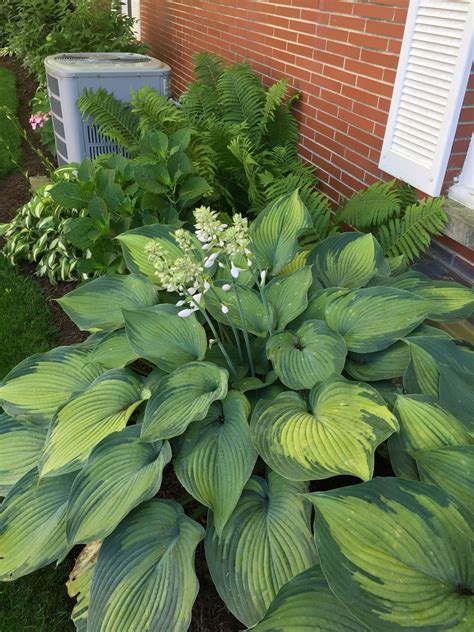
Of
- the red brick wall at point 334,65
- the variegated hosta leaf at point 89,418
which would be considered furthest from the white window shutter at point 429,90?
the variegated hosta leaf at point 89,418

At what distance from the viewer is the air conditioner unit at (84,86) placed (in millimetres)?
4336

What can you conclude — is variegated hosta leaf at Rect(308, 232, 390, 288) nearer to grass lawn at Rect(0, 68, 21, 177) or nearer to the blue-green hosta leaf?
the blue-green hosta leaf

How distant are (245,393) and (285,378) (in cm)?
24

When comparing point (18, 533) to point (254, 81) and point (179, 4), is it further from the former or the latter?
point (179, 4)

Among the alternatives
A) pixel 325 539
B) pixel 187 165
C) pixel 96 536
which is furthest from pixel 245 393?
pixel 187 165

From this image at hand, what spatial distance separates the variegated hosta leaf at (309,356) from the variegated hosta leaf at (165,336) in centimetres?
27

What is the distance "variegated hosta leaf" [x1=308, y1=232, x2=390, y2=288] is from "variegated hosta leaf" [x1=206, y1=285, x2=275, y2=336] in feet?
1.17

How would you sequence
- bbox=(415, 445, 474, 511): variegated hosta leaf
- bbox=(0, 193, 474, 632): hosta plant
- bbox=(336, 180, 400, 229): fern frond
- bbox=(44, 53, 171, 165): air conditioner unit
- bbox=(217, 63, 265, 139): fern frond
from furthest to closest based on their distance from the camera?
bbox=(44, 53, 171, 165): air conditioner unit, bbox=(217, 63, 265, 139): fern frond, bbox=(336, 180, 400, 229): fern frond, bbox=(415, 445, 474, 511): variegated hosta leaf, bbox=(0, 193, 474, 632): hosta plant

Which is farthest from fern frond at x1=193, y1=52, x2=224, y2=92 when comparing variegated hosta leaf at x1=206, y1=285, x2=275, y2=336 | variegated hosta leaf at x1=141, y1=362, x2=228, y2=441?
variegated hosta leaf at x1=141, y1=362, x2=228, y2=441

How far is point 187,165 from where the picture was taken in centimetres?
284

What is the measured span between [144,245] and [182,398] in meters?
0.88

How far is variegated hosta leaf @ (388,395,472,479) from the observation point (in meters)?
1.51

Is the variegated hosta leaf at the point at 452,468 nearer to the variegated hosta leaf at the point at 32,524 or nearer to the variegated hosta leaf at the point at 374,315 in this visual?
the variegated hosta leaf at the point at 374,315

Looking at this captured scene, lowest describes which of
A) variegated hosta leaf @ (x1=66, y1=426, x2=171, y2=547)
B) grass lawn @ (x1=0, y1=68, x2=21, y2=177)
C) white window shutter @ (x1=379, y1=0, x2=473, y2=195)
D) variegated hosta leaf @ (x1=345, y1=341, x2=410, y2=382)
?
grass lawn @ (x1=0, y1=68, x2=21, y2=177)
